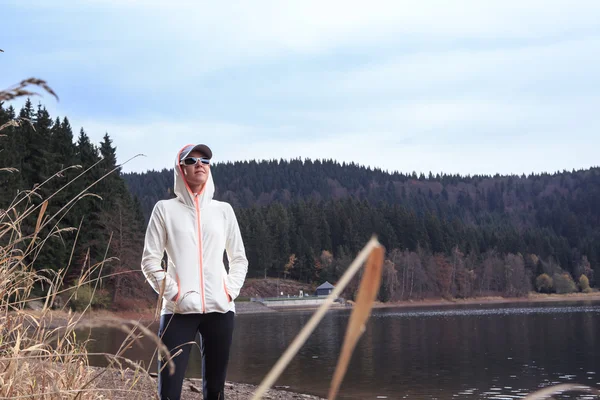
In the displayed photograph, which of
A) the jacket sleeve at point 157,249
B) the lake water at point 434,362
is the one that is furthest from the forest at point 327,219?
the lake water at point 434,362

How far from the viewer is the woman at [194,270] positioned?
11.9 feet

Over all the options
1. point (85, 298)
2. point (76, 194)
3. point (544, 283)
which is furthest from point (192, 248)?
point (544, 283)

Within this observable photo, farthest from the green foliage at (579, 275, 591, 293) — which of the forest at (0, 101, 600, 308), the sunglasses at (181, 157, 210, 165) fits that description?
the sunglasses at (181, 157, 210, 165)

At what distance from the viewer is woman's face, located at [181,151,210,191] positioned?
3883 mm

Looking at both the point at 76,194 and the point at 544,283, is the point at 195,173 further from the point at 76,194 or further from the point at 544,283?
the point at 544,283

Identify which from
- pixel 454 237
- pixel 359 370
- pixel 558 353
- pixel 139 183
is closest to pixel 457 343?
pixel 558 353

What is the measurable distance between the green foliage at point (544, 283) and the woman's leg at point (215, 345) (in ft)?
329

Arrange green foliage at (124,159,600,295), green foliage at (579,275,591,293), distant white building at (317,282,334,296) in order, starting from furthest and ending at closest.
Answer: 1. green foliage at (579,275,591,293)
2. green foliage at (124,159,600,295)
3. distant white building at (317,282,334,296)

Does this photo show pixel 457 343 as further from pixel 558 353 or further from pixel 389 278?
pixel 389 278

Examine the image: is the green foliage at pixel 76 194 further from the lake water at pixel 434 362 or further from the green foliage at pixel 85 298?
the lake water at pixel 434 362

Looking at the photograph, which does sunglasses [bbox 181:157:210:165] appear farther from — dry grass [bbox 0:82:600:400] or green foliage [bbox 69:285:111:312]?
dry grass [bbox 0:82:600:400]

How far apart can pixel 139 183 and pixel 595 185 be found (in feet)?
383

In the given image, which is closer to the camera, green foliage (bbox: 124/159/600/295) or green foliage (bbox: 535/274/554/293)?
green foliage (bbox: 535/274/554/293)

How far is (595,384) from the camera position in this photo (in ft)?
48.1
